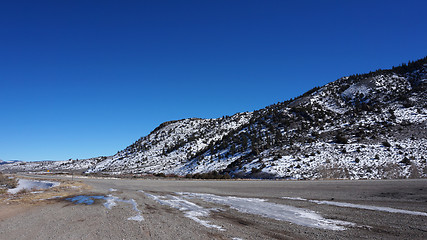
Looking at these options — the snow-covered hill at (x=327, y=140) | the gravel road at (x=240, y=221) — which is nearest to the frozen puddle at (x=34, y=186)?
the gravel road at (x=240, y=221)

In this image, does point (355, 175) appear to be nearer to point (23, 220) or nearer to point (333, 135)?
point (333, 135)

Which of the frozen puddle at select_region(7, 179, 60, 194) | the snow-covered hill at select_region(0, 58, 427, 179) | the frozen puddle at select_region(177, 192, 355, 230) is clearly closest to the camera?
the frozen puddle at select_region(177, 192, 355, 230)

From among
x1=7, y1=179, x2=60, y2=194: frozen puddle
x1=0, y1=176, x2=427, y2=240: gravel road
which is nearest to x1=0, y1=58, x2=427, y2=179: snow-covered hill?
x1=0, y1=176, x2=427, y2=240: gravel road

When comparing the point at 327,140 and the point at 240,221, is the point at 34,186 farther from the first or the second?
the point at 327,140

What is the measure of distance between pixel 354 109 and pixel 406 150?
20710 millimetres

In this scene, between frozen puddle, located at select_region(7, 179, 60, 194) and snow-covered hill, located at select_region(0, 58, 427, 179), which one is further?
snow-covered hill, located at select_region(0, 58, 427, 179)

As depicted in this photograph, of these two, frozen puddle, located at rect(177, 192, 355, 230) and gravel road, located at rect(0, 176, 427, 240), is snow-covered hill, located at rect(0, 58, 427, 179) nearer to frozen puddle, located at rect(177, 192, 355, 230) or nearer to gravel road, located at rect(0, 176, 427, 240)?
gravel road, located at rect(0, 176, 427, 240)

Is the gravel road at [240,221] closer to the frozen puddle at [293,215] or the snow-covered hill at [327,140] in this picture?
the frozen puddle at [293,215]

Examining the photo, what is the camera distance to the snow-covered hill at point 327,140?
93.2 ft

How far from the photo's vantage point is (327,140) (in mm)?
37094

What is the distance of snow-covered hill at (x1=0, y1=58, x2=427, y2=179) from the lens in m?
28.4

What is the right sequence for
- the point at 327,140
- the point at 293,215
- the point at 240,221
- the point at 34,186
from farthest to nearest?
the point at 327,140 < the point at 34,186 < the point at 293,215 < the point at 240,221

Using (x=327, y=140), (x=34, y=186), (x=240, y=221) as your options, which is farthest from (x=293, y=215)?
(x=34, y=186)

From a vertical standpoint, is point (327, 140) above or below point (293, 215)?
above
